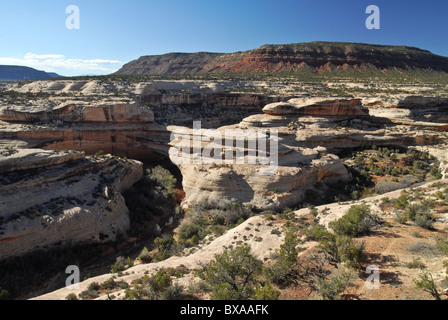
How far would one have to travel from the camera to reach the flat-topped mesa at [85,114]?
22422mm

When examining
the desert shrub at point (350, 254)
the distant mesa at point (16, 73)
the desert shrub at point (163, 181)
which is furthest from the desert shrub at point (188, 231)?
the distant mesa at point (16, 73)

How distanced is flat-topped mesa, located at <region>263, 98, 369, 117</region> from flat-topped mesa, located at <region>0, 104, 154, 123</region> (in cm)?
1397

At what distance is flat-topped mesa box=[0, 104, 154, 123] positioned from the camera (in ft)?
73.6

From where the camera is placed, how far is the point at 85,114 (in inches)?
936

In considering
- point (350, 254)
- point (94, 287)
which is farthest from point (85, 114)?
point (350, 254)

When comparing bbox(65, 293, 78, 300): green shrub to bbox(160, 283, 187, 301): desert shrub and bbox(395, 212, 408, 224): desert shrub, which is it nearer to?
bbox(160, 283, 187, 301): desert shrub

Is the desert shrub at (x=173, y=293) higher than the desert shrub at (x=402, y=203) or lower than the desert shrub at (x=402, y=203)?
lower

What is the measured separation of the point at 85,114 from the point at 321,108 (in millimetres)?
23603

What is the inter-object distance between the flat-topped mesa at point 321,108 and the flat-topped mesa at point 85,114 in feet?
45.8

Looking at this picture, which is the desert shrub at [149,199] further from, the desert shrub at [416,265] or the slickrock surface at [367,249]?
the desert shrub at [416,265]

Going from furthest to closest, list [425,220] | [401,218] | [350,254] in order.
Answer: [401,218] → [425,220] → [350,254]

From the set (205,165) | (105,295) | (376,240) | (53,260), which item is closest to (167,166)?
(205,165)

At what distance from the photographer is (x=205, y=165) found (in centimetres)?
1925

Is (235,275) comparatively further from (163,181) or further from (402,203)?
(163,181)
